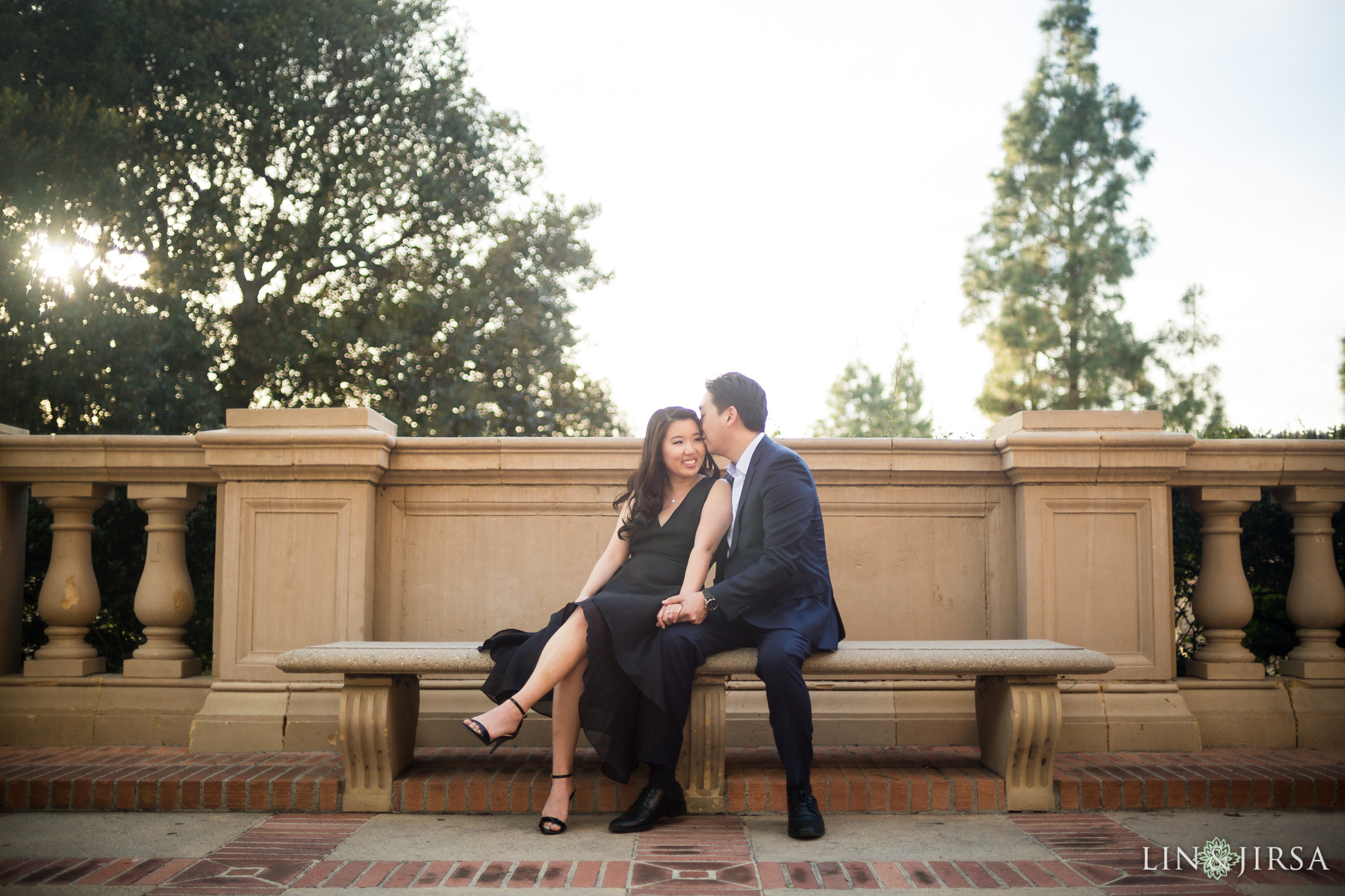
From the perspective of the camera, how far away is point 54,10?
12805 mm

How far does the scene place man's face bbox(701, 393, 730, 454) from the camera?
395cm

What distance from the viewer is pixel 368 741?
363 cm

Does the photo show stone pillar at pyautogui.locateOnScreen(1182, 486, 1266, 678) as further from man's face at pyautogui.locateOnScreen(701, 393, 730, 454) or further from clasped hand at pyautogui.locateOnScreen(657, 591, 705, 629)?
clasped hand at pyautogui.locateOnScreen(657, 591, 705, 629)

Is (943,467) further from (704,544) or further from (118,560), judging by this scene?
(118,560)

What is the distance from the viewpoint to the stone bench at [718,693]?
3.52 metres

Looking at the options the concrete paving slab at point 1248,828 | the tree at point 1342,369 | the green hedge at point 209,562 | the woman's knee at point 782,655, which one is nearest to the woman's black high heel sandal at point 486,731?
the woman's knee at point 782,655

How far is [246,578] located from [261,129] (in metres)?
11.7

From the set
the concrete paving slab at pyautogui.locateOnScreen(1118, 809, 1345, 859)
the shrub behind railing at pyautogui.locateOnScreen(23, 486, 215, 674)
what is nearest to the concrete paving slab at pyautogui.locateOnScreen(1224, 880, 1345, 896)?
the concrete paving slab at pyautogui.locateOnScreen(1118, 809, 1345, 859)

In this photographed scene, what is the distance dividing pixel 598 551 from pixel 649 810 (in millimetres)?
1423

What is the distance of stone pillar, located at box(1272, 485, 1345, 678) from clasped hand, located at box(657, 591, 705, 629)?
2.98 m

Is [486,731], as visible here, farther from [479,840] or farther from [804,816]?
[804,816]

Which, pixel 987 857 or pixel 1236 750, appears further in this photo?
pixel 1236 750

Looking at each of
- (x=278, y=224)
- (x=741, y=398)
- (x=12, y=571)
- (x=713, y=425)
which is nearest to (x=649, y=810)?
(x=713, y=425)

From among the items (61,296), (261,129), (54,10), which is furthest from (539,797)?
(54,10)
